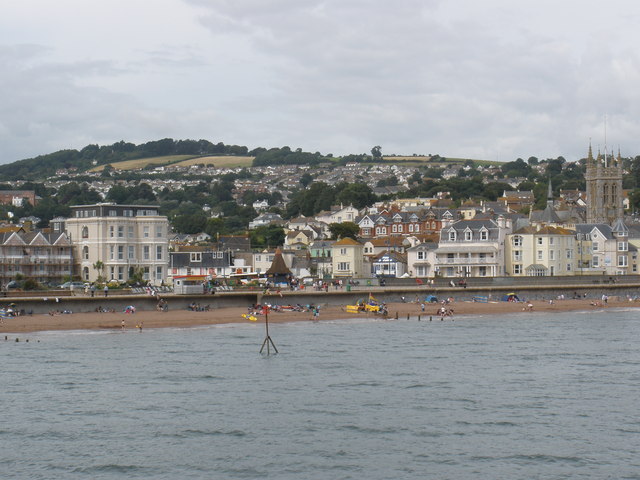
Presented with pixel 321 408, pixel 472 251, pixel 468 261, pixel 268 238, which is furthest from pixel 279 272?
pixel 321 408

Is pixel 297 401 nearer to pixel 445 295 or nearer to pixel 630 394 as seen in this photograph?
pixel 630 394

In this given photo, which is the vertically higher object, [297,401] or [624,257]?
[624,257]

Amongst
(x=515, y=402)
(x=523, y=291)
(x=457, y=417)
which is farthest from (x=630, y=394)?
(x=523, y=291)

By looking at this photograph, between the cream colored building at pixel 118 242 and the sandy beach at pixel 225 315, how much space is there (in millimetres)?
14073

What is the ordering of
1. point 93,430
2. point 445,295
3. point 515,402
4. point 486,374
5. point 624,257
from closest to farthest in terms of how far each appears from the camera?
point 93,430, point 515,402, point 486,374, point 445,295, point 624,257

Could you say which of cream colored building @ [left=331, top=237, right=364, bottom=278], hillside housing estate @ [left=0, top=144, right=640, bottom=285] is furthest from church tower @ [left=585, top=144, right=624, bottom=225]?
cream colored building @ [left=331, top=237, right=364, bottom=278]

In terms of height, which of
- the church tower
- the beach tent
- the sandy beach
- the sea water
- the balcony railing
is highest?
the church tower

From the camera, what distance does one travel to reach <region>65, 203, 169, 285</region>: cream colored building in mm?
77625

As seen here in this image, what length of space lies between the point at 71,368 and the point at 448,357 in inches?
626

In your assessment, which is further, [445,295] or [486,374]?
[445,295]

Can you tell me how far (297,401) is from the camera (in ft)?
111

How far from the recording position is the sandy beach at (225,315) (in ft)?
187

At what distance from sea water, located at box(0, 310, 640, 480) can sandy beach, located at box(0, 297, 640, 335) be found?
5224 millimetres

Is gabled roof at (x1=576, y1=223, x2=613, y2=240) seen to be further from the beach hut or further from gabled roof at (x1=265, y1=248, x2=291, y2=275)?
the beach hut
